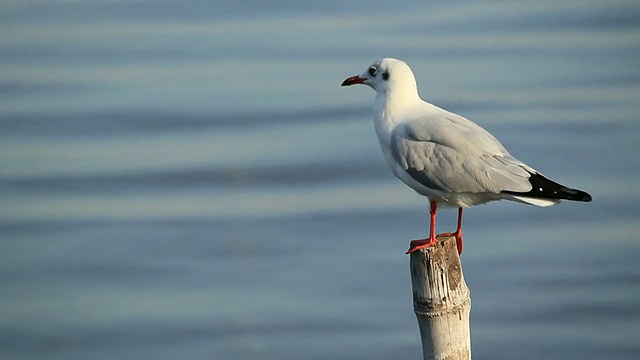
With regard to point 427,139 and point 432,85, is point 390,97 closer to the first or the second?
point 427,139

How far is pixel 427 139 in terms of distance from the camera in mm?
6109

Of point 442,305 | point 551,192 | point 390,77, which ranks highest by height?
point 390,77

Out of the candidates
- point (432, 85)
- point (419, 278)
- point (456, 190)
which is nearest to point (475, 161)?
point (456, 190)

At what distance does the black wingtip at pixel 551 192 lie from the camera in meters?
5.59

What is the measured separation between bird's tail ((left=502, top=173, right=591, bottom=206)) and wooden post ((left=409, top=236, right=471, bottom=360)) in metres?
0.87

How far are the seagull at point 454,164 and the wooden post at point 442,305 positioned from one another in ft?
2.17

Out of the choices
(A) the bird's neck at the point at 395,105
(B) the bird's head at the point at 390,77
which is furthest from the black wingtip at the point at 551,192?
(B) the bird's head at the point at 390,77

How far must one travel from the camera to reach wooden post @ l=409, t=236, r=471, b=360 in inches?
192

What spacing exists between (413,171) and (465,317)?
1.34 metres

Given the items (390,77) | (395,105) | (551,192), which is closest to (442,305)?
(551,192)

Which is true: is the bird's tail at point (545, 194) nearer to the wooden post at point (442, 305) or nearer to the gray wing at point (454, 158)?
the gray wing at point (454, 158)

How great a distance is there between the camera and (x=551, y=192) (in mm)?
5648

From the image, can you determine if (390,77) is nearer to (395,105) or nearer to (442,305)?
(395,105)

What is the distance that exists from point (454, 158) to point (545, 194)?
556 mm
